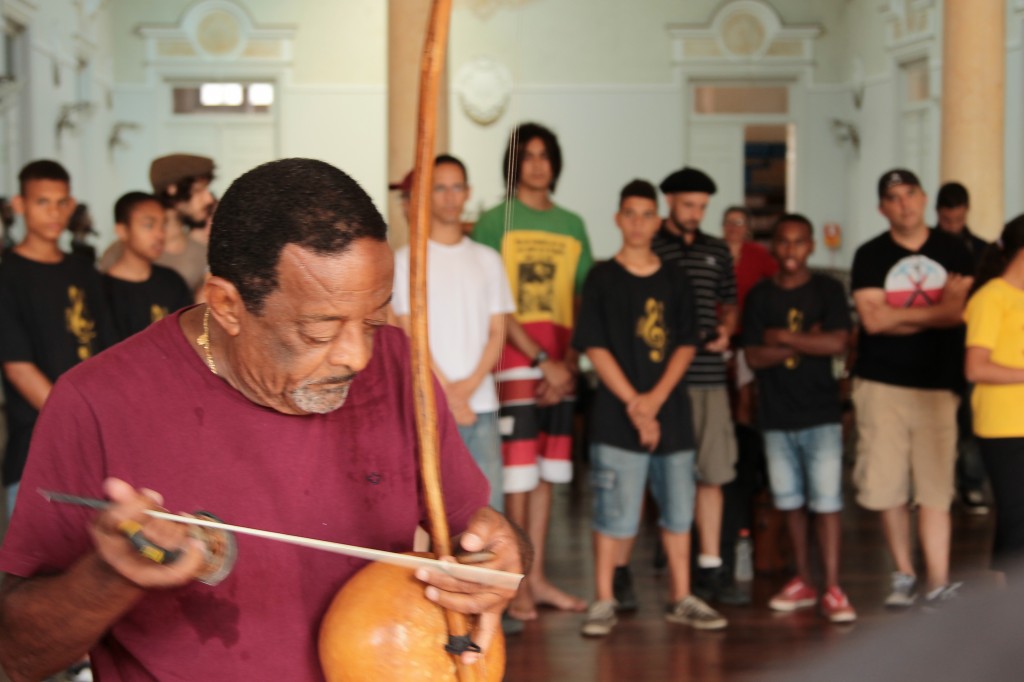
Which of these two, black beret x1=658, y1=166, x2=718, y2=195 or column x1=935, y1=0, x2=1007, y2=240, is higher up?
column x1=935, y1=0, x2=1007, y2=240

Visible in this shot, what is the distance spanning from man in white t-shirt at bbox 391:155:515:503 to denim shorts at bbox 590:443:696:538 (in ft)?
1.29

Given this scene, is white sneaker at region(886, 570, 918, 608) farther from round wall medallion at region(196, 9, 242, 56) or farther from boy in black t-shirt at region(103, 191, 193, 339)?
round wall medallion at region(196, 9, 242, 56)

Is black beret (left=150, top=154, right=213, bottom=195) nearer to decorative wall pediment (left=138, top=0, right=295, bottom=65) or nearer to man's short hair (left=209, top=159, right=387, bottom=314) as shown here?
man's short hair (left=209, top=159, right=387, bottom=314)

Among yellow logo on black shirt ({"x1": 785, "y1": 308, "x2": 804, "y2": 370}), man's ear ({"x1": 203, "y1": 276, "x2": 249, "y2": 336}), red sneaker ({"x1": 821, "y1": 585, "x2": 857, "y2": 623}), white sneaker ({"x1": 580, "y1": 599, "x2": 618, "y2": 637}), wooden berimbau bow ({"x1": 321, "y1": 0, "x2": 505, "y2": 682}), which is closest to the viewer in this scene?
wooden berimbau bow ({"x1": 321, "y1": 0, "x2": 505, "y2": 682})

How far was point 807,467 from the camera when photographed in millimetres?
5047

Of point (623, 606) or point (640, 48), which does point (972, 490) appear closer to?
point (623, 606)

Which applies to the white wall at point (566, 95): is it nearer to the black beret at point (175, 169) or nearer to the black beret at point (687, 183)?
the black beret at point (175, 169)

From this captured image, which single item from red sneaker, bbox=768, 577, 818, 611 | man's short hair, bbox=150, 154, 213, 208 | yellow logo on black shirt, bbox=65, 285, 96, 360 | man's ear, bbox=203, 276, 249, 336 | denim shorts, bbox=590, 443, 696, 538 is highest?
man's short hair, bbox=150, 154, 213, 208

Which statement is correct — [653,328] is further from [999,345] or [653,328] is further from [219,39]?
[219,39]

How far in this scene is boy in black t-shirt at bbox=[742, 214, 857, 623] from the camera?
500 cm

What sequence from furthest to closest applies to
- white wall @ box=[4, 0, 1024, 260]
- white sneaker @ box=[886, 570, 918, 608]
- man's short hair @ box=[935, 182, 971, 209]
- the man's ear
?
white wall @ box=[4, 0, 1024, 260]
man's short hair @ box=[935, 182, 971, 209]
white sneaker @ box=[886, 570, 918, 608]
the man's ear

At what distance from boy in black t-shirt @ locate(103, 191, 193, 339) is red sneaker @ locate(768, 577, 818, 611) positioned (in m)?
2.58

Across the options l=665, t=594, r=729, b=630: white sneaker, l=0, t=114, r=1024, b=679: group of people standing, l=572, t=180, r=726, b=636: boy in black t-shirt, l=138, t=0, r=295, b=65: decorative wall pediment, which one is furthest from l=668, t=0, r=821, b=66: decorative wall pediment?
l=665, t=594, r=729, b=630: white sneaker

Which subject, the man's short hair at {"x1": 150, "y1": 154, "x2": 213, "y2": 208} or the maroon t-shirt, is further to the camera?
the man's short hair at {"x1": 150, "y1": 154, "x2": 213, "y2": 208}
